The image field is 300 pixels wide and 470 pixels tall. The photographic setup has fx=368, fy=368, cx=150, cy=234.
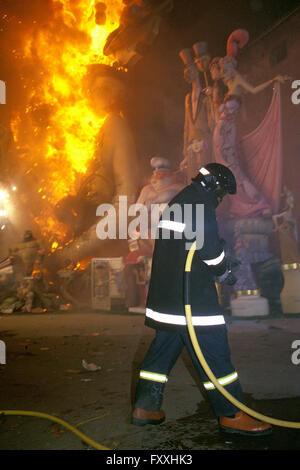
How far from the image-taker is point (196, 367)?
105 inches

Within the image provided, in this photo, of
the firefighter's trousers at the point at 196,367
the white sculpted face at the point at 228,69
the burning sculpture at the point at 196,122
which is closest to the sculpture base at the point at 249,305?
the burning sculpture at the point at 196,122

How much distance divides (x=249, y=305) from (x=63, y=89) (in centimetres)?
1608

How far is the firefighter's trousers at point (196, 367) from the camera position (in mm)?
2561

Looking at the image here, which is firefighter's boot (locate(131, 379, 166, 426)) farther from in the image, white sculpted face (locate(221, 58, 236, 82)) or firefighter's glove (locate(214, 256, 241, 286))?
white sculpted face (locate(221, 58, 236, 82))

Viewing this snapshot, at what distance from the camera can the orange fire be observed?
62.5 feet

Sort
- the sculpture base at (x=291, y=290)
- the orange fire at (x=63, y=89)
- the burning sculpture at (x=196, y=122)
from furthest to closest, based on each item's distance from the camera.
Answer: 1. the orange fire at (x=63, y=89)
2. the burning sculpture at (x=196, y=122)
3. the sculpture base at (x=291, y=290)

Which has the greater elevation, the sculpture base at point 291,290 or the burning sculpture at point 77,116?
the burning sculpture at point 77,116

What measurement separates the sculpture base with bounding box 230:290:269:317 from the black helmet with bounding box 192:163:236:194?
6870 mm

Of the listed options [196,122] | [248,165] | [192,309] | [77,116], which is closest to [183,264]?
[192,309]

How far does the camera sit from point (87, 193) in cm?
1703

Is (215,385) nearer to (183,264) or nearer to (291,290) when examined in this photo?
(183,264)

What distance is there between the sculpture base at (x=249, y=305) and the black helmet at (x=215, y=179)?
687cm

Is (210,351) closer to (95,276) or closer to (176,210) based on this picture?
(176,210)

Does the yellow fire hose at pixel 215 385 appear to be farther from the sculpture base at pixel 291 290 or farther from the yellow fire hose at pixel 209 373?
the sculpture base at pixel 291 290
